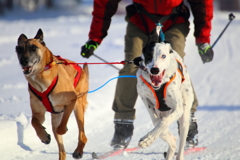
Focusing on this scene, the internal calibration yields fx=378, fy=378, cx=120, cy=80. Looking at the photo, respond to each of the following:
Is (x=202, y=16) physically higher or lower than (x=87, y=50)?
higher

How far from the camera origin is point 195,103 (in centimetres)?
407

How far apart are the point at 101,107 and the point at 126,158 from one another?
6.84ft

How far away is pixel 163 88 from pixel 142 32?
1.15m

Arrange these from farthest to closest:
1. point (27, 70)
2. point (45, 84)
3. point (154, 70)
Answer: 1. point (45, 84)
2. point (27, 70)
3. point (154, 70)

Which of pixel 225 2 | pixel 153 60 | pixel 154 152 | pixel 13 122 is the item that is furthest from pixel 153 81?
pixel 225 2

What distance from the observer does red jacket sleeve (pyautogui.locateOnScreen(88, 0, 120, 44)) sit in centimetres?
418

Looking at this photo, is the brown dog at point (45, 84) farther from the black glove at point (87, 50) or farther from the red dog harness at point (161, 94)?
the red dog harness at point (161, 94)

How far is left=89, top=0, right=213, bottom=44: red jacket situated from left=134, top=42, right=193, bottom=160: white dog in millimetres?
702

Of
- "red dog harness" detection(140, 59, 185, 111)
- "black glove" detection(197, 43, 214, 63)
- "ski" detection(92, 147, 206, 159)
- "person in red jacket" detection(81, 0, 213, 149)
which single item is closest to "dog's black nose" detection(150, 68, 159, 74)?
"red dog harness" detection(140, 59, 185, 111)

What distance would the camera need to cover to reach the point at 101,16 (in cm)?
419

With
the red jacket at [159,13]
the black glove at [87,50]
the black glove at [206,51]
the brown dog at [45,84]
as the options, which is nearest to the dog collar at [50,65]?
the brown dog at [45,84]

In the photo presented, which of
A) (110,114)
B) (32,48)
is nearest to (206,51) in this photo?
(32,48)

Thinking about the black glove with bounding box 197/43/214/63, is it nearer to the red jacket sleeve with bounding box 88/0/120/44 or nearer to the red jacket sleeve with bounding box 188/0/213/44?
the red jacket sleeve with bounding box 188/0/213/44

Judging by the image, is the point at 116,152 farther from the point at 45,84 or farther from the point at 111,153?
the point at 45,84
